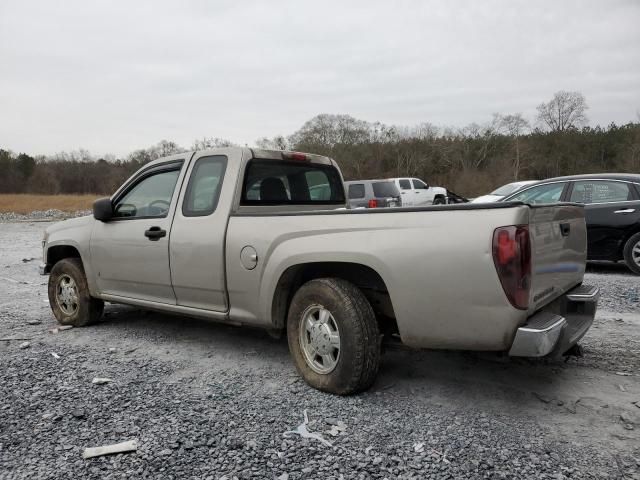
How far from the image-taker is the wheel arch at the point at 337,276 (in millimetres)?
3520

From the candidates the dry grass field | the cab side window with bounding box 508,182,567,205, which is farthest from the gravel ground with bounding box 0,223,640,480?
the dry grass field

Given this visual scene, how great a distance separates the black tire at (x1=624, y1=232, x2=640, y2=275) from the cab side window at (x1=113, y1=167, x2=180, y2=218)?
6.89 metres

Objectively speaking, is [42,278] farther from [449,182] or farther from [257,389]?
[449,182]

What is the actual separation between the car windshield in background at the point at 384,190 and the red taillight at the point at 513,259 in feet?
56.4

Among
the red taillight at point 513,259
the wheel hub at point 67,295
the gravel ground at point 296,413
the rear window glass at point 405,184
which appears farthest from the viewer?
the rear window glass at point 405,184

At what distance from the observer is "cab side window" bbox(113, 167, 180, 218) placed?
4.66 m

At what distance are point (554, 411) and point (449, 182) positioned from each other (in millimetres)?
55933

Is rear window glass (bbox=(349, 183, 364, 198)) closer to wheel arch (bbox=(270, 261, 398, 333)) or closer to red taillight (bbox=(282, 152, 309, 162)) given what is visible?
red taillight (bbox=(282, 152, 309, 162))

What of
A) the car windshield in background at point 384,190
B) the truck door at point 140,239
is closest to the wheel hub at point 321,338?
→ the truck door at point 140,239

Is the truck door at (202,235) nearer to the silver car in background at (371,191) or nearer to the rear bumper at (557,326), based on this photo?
the rear bumper at (557,326)

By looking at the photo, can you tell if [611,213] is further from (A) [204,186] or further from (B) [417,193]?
(B) [417,193]

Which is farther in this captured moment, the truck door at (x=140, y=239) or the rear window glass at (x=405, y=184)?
the rear window glass at (x=405, y=184)

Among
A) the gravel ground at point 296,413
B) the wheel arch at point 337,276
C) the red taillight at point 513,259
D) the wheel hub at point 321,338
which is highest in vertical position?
the red taillight at point 513,259

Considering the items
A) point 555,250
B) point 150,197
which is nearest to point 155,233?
point 150,197
